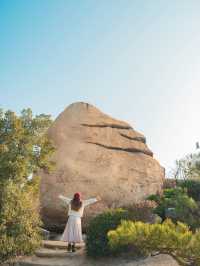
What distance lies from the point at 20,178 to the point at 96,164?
5.29 meters

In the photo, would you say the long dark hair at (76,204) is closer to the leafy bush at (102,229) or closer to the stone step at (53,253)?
the leafy bush at (102,229)

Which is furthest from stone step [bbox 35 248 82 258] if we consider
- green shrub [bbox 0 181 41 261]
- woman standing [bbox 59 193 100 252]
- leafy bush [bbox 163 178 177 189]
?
leafy bush [bbox 163 178 177 189]

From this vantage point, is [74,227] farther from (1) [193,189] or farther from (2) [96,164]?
(1) [193,189]

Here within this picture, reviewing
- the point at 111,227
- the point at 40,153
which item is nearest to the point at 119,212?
the point at 111,227

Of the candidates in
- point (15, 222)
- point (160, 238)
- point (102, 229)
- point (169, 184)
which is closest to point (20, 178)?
point (15, 222)

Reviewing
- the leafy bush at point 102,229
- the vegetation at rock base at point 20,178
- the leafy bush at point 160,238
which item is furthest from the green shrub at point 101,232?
the leafy bush at point 160,238

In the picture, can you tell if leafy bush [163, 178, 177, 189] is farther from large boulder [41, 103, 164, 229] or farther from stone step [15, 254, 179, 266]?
stone step [15, 254, 179, 266]

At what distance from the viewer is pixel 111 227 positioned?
13938 mm

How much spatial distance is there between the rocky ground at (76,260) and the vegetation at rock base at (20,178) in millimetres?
459

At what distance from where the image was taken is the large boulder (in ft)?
59.5

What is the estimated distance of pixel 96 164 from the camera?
Result: 19484 mm

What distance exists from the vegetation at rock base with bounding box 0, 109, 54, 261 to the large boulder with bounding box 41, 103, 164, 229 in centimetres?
172

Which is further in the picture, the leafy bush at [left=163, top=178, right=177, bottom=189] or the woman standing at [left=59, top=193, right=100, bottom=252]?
the leafy bush at [left=163, top=178, right=177, bottom=189]

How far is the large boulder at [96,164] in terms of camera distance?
59.5ft
